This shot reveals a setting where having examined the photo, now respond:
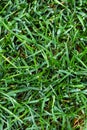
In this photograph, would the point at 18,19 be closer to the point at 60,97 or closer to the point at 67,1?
the point at 67,1

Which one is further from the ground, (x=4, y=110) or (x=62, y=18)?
(x=62, y=18)

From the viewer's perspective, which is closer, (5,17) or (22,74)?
(22,74)

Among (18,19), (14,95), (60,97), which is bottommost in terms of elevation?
(60,97)

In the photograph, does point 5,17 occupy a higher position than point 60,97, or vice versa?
point 5,17

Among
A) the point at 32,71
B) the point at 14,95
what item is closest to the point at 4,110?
the point at 14,95

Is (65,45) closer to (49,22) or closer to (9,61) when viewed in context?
(49,22)

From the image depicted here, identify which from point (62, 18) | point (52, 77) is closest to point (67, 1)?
point (62, 18)
